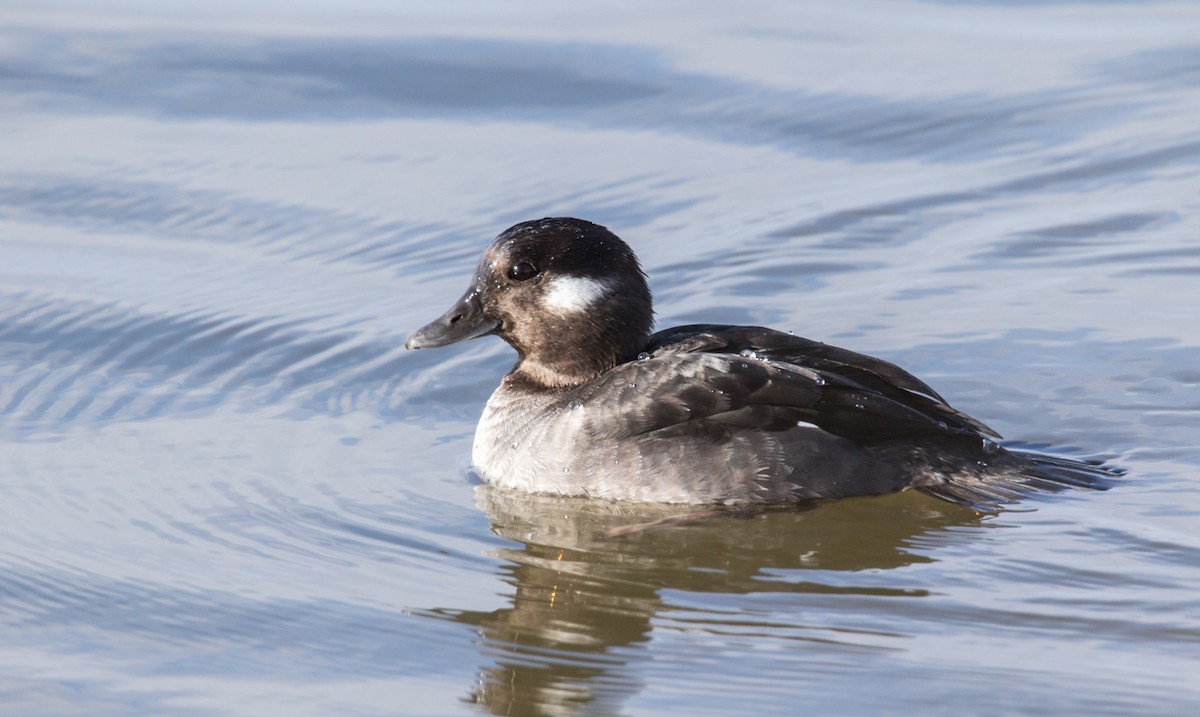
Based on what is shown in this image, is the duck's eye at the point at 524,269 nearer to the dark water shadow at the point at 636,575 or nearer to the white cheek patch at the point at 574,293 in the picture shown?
the white cheek patch at the point at 574,293

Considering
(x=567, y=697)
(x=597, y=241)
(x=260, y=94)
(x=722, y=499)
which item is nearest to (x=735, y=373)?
(x=722, y=499)

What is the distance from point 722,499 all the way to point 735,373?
58cm

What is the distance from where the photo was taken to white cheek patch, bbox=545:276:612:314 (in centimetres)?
812

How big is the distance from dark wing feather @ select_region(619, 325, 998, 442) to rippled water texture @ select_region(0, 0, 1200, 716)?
39 cm

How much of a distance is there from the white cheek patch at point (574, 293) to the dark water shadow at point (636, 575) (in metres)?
1.01

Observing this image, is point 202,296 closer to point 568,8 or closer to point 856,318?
→ point 856,318

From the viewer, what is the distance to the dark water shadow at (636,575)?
5.77 meters

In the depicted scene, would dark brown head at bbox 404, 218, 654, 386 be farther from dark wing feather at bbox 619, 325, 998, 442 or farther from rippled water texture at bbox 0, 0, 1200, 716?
rippled water texture at bbox 0, 0, 1200, 716

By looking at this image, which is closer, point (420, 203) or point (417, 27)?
point (420, 203)

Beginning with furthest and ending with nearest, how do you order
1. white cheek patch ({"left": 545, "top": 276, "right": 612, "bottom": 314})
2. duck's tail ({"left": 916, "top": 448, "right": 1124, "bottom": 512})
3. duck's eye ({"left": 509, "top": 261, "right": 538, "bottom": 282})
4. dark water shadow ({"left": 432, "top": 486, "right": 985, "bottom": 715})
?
duck's eye ({"left": 509, "top": 261, "right": 538, "bottom": 282}), white cheek patch ({"left": 545, "top": 276, "right": 612, "bottom": 314}), duck's tail ({"left": 916, "top": 448, "right": 1124, "bottom": 512}), dark water shadow ({"left": 432, "top": 486, "right": 985, "bottom": 715})

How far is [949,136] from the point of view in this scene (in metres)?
12.8

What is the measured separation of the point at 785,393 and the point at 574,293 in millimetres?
1276

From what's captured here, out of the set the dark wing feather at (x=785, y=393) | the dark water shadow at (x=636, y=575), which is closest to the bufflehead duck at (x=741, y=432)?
the dark wing feather at (x=785, y=393)

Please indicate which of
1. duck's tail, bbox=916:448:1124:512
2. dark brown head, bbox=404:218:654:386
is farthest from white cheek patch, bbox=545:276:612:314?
duck's tail, bbox=916:448:1124:512
